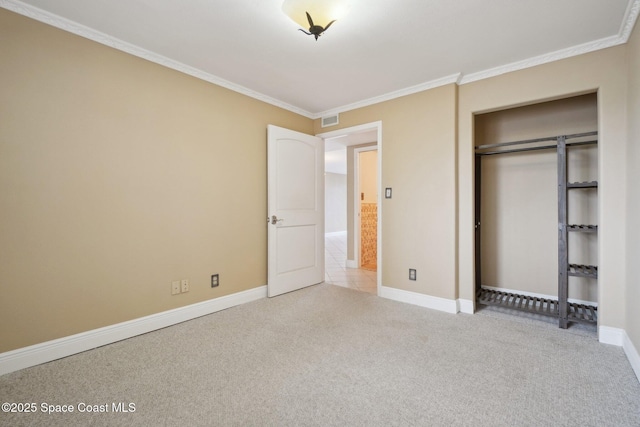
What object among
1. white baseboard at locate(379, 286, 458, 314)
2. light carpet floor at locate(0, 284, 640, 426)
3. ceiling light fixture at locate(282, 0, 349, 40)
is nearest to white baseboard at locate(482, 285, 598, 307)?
light carpet floor at locate(0, 284, 640, 426)

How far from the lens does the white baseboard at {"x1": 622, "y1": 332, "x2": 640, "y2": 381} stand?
6.05 ft

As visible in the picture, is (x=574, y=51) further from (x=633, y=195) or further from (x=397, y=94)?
(x=397, y=94)

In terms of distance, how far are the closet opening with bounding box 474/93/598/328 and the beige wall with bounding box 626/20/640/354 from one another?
409mm

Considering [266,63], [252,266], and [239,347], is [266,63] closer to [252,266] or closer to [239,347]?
[252,266]

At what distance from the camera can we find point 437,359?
2.07 metres

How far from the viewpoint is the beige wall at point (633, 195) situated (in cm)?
193

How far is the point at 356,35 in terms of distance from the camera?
2221 millimetres

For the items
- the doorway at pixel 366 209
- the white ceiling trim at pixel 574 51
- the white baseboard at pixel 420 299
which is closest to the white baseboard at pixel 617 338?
the white baseboard at pixel 420 299

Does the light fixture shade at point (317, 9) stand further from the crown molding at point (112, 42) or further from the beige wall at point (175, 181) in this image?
the beige wall at point (175, 181)

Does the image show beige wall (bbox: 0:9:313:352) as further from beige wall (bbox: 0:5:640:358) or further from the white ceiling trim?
the white ceiling trim

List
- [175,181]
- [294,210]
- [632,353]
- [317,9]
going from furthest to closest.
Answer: [294,210]
[175,181]
[632,353]
[317,9]

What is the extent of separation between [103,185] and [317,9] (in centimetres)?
207

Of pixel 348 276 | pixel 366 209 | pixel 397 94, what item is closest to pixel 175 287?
pixel 348 276

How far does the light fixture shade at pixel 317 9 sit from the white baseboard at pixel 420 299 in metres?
2.79
